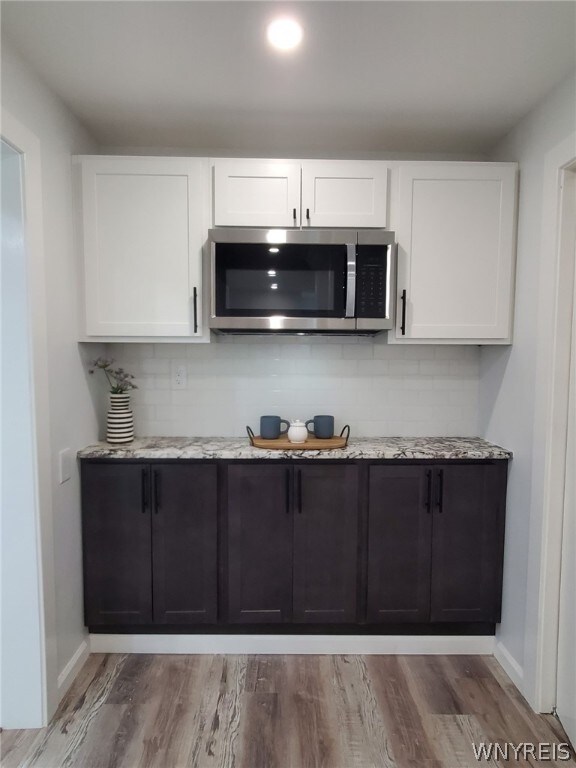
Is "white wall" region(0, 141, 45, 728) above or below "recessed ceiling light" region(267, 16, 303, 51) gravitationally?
below

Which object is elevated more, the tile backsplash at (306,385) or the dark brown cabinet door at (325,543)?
the tile backsplash at (306,385)

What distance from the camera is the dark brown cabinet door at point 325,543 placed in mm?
1975

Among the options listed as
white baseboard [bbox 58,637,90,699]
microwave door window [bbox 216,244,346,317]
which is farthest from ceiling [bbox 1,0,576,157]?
white baseboard [bbox 58,637,90,699]

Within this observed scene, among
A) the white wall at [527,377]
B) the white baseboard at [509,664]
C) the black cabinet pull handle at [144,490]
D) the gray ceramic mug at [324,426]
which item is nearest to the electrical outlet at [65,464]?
the black cabinet pull handle at [144,490]

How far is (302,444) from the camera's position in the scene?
2.04 meters

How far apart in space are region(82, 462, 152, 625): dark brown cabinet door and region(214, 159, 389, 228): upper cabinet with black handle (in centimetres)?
130

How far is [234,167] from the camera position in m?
1.93

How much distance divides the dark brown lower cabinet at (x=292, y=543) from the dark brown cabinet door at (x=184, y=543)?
0.10 m

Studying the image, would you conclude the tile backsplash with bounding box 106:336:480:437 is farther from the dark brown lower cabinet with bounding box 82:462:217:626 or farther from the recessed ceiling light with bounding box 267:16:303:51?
the recessed ceiling light with bounding box 267:16:303:51

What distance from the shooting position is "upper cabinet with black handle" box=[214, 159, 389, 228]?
6.35 feet

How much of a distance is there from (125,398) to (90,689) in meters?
1.30

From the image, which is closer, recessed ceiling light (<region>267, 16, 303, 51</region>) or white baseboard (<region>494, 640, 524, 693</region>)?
recessed ceiling light (<region>267, 16, 303, 51</region>)

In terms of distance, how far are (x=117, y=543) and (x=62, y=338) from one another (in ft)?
3.23

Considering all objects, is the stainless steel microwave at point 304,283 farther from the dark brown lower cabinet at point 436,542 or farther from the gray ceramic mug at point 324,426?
the dark brown lower cabinet at point 436,542
